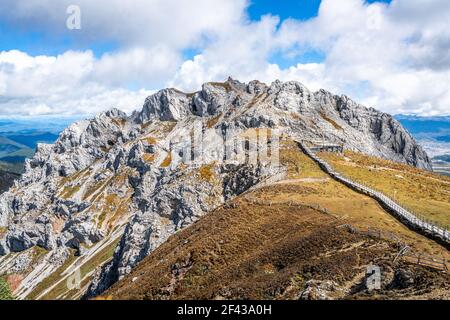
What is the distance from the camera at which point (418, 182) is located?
295ft

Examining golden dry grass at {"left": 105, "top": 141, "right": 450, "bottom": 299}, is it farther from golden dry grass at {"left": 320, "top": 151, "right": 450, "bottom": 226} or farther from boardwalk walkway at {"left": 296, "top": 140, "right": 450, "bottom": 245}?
golden dry grass at {"left": 320, "top": 151, "right": 450, "bottom": 226}

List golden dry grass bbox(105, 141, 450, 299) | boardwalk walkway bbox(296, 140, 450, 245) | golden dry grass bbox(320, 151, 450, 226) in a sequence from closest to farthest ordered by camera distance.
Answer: golden dry grass bbox(105, 141, 450, 299), boardwalk walkway bbox(296, 140, 450, 245), golden dry grass bbox(320, 151, 450, 226)

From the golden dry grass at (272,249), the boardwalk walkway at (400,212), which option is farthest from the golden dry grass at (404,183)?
the golden dry grass at (272,249)

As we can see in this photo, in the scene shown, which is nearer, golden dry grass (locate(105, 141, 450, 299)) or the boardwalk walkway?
golden dry grass (locate(105, 141, 450, 299))

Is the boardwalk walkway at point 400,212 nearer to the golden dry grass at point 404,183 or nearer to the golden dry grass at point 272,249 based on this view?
the golden dry grass at point 272,249

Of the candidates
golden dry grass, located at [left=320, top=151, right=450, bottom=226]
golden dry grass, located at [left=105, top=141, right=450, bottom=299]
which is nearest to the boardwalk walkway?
golden dry grass, located at [left=105, top=141, right=450, bottom=299]

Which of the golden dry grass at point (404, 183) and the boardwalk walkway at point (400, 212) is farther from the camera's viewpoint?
the golden dry grass at point (404, 183)

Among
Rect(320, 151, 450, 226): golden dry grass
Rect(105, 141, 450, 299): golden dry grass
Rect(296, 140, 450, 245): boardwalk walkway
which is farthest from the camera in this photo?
Rect(320, 151, 450, 226): golden dry grass

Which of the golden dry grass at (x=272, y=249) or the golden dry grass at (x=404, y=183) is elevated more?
the golden dry grass at (x=404, y=183)

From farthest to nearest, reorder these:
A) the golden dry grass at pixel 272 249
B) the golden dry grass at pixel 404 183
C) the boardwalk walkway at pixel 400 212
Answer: the golden dry grass at pixel 404 183
the boardwalk walkway at pixel 400 212
the golden dry grass at pixel 272 249

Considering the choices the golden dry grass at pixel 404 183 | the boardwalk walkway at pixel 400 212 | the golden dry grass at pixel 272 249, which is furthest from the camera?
the golden dry grass at pixel 404 183

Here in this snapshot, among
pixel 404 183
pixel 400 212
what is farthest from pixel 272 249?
pixel 404 183
